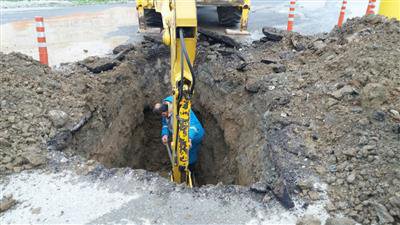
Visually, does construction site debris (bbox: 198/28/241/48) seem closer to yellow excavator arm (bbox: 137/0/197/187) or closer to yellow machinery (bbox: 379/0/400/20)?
yellow excavator arm (bbox: 137/0/197/187)

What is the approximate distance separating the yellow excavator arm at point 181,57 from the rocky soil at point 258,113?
3.50ft

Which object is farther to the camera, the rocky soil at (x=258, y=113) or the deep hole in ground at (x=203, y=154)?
the deep hole in ground at (x=203, y=154)

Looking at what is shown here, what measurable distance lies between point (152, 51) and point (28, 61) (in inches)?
101

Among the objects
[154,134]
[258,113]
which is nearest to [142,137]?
[154,134]

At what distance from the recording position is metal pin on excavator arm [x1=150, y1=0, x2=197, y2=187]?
11.2ft

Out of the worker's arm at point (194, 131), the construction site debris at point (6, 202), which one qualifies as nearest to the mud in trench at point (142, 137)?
the worker's arm at point (194, 131)

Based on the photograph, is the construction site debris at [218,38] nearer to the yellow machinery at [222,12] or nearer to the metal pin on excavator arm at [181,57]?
the yellow machinery at [222,12]

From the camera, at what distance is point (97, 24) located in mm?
10719

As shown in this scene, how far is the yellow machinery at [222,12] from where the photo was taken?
7125 millimetres

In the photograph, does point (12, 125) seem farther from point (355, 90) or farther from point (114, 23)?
point (114, 23)

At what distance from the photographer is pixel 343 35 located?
6.01 metres

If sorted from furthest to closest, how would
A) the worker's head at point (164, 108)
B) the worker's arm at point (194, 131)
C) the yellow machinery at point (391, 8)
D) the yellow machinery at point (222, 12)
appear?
the yellow machinery at point (391, 8) → the yellow machinery at point (222, 12) → the worker's arm at point (194, 131) → the worker's head at point (164, 108)

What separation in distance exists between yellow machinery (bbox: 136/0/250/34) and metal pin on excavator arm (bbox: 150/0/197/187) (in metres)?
3.25

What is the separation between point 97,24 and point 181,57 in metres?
8.18
